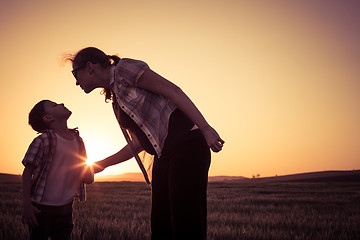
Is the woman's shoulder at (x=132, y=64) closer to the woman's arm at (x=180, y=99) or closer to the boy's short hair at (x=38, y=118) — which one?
the woman's arm at (x=180, y=99)

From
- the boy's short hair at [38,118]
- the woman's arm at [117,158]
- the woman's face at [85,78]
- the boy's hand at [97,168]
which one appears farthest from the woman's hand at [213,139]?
the boy's short hair at [38,118]

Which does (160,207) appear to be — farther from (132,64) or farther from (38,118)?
(38,118)

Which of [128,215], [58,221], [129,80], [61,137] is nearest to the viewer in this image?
[129,80]

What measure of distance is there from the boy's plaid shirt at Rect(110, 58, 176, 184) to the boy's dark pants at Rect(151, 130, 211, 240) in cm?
14

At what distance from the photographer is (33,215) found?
2.88 meters

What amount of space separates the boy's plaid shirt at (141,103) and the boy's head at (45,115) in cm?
132

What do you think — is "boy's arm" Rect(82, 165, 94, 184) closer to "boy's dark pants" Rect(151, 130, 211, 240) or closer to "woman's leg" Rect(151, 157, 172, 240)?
"woman's leg" Rect(151, 157, 172, 240)

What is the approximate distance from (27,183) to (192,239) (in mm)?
1731

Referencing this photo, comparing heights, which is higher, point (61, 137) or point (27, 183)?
point (61, 137)

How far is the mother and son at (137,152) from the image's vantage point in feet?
6.75

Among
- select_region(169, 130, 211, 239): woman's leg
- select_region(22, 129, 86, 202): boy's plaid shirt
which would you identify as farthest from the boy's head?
select_region(169, 130, 211, 239): woman's leg

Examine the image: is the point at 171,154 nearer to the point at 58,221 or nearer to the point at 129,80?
the point at 129,80

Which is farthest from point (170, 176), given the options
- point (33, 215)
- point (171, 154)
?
point (33, 215)

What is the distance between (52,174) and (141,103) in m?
1.43
